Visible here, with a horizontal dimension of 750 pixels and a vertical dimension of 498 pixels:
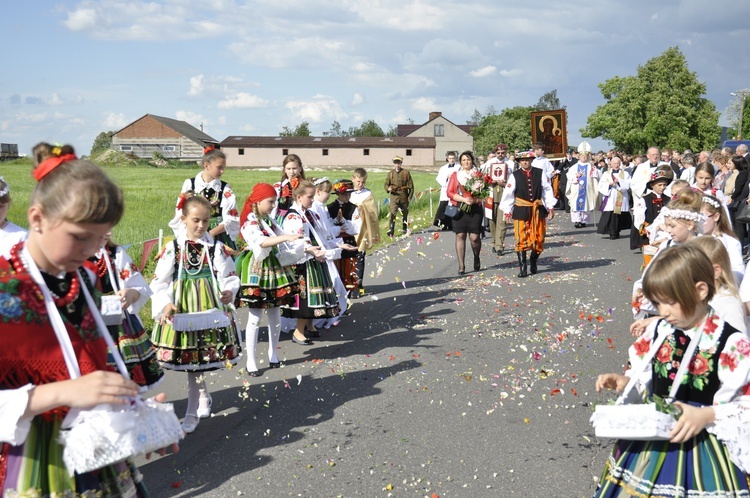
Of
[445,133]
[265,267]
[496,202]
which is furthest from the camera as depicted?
[445,133]

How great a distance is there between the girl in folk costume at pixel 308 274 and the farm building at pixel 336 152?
84.8 metres

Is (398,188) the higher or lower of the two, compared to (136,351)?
higher

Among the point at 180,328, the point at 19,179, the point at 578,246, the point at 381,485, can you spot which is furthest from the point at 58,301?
the point at 19,179

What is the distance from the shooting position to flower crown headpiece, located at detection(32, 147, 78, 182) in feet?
8.09

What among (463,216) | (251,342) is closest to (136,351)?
(251,342)

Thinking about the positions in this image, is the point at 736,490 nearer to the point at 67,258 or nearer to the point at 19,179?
the point at 67,258

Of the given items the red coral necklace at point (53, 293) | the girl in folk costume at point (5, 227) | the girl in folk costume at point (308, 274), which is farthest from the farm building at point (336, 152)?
the red coral necklace at point (53, 293)

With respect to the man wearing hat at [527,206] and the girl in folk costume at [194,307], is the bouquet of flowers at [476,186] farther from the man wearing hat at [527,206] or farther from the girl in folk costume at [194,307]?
the girl in folk costume at [194,307]

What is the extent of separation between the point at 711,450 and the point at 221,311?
4.01 meters

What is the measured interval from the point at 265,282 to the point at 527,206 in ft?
22.6

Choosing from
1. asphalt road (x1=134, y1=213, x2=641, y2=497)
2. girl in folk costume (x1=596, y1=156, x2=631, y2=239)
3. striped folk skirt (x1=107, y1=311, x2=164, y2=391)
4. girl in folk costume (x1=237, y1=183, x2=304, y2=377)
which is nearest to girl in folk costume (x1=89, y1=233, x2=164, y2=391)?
striped folk skirt (x1=107, y1=311, x2=164, y2=391)

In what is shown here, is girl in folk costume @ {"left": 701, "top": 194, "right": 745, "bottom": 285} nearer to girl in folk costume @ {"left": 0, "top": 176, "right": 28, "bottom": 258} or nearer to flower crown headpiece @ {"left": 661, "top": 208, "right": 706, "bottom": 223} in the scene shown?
flower crown headpiece @ {"left": 661, "top": 208, "right": 706, "bottom": 223}

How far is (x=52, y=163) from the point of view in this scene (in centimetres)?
250

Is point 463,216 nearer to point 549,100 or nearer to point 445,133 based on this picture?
point 445,133
